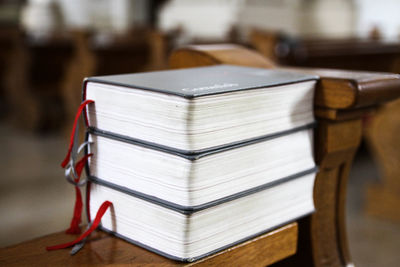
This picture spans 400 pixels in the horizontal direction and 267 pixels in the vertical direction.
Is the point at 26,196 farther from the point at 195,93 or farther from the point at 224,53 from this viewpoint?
the point at 195,93

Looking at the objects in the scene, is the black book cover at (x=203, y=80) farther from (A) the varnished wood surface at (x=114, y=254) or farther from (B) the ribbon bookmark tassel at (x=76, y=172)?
(A) the varnished wood surface at (x=114, y=254)

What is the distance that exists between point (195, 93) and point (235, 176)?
13 cm

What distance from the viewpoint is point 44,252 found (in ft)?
2.04

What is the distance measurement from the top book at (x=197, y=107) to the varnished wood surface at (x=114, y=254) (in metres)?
0.14

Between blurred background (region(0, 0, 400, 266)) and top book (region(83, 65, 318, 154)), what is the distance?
68.6 inches

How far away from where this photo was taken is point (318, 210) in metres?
0.79

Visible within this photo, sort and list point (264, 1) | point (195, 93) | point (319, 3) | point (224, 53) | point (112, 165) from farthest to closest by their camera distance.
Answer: point (319, 3) → point (264, 1) → point (224, 53) → point (112, 165) → point (195, 93)

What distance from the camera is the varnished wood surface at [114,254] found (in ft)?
1.95

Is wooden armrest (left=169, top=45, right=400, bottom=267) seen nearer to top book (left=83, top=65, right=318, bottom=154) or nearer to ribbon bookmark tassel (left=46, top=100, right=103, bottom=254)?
top book (left=83, top=65, right=318, bottom=154)

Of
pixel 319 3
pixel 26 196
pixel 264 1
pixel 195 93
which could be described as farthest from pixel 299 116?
pixel 319 3

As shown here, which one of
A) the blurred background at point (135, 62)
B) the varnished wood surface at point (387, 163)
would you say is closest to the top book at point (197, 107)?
the blurred background at point (135, 62)

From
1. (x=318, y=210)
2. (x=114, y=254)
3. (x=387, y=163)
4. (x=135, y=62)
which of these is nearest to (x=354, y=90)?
(x=318, y=210)

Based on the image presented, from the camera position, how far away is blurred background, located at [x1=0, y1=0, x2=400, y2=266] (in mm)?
2752

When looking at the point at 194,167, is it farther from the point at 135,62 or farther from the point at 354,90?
the point at 135,62
